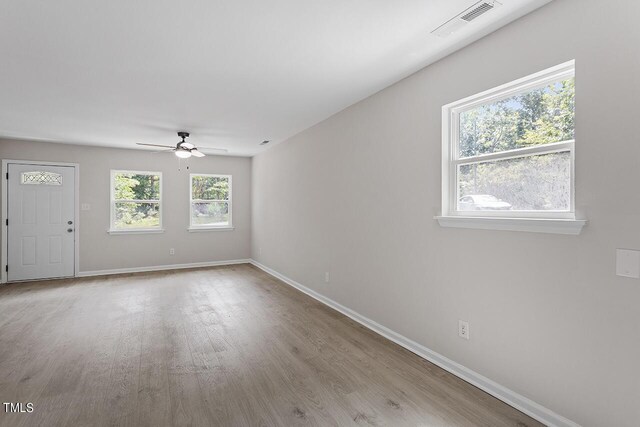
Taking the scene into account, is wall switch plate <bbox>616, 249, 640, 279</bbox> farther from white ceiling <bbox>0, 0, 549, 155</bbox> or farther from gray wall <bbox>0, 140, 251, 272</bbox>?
gray wall <bbox>0, 140, 251, 272</bbox>

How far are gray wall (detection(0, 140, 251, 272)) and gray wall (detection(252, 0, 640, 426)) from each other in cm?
418

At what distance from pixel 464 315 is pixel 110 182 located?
6.69m

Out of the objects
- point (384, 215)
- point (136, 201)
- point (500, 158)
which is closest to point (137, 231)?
point (136, 201)

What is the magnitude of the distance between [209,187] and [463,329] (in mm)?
6229

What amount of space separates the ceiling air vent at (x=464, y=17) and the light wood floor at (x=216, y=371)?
2.57 meters

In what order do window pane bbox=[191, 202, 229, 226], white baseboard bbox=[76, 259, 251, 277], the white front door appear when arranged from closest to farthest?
1. the white front door
2. white baseboard bbox=[76, 259, 251, 277]
3. window pane bbox=[191, 202, 229, 226]

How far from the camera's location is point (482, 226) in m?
2.34

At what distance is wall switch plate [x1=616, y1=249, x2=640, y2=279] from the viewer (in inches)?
63.2

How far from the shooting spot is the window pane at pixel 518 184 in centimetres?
197

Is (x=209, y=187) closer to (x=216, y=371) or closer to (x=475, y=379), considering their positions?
(x=216, y=371)

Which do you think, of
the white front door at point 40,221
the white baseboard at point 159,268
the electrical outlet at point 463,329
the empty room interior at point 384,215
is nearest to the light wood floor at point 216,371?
the empty room interior at point 384,215

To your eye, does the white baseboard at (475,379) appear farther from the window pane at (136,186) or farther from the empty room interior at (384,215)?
the window pane at (136,186)

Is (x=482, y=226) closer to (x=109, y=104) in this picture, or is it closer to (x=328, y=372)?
(x=328, y=372)

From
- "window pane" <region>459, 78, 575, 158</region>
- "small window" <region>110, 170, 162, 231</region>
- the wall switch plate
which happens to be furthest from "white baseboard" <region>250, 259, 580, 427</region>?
"small window" <region>110, 170, 162, 231</region>
